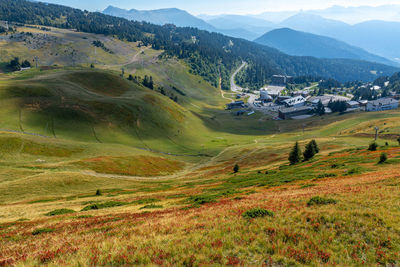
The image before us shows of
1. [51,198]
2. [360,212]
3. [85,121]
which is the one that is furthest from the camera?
[85,121]

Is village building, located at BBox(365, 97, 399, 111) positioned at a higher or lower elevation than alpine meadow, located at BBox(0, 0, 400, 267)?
higher

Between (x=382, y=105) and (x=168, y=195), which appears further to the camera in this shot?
(x=382, y=105)

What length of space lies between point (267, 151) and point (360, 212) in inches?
2941

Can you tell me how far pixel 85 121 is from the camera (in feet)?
355

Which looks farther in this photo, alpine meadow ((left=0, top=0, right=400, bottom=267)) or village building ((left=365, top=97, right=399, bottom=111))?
village building ((left=365, top=97, right=399, bottom=111))

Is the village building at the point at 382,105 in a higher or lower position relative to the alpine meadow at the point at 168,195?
higher

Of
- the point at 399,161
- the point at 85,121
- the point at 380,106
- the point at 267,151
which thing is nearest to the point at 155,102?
the point at 85,121

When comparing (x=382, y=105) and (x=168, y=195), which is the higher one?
(x=382, y=105)

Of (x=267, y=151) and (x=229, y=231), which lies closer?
(x=229, y=231)

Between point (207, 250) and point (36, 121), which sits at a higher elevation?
point (207, 250)

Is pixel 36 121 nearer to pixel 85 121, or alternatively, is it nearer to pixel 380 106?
pixel 85 121

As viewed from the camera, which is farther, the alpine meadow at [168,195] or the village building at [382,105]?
the village building at [382,105]

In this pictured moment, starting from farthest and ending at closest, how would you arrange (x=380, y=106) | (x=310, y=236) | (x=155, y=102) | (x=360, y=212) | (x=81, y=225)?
(x=380, y=106) → (x=155, y=102) → (x=81, y=225) → (x=360, y=212) → (x=310, y=236)

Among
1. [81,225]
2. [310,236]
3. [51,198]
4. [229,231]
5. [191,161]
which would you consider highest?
[310,236]
